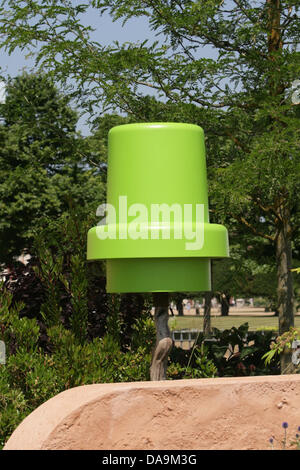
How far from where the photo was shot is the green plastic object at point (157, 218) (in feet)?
12.8

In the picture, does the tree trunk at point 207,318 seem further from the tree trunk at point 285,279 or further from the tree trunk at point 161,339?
the tree trunk at point 161,339

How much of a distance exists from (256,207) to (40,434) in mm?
4743

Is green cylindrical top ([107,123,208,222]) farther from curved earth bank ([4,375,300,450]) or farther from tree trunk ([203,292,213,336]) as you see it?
tree trunk ([203,292,213,336])

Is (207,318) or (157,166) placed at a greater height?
(157,166)

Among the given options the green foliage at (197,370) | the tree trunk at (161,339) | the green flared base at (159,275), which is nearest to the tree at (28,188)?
the green foliage at (197,370)

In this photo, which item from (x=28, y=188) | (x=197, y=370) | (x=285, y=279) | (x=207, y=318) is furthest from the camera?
(x=28, y=188)

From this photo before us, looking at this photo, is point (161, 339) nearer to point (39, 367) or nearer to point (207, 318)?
point (39, 367)

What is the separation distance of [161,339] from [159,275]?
589mm

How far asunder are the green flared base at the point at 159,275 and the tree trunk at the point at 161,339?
33cm

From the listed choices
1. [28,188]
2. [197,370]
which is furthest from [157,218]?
[28,188]

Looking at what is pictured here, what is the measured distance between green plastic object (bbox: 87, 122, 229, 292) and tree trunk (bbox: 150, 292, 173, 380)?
0.35 metres

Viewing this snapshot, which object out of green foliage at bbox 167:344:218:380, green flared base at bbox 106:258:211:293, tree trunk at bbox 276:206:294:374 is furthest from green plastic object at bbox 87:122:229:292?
tree trunk at bbox 276:206:294:374

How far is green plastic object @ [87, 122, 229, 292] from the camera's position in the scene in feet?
12.8

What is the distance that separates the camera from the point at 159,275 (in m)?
3.97
